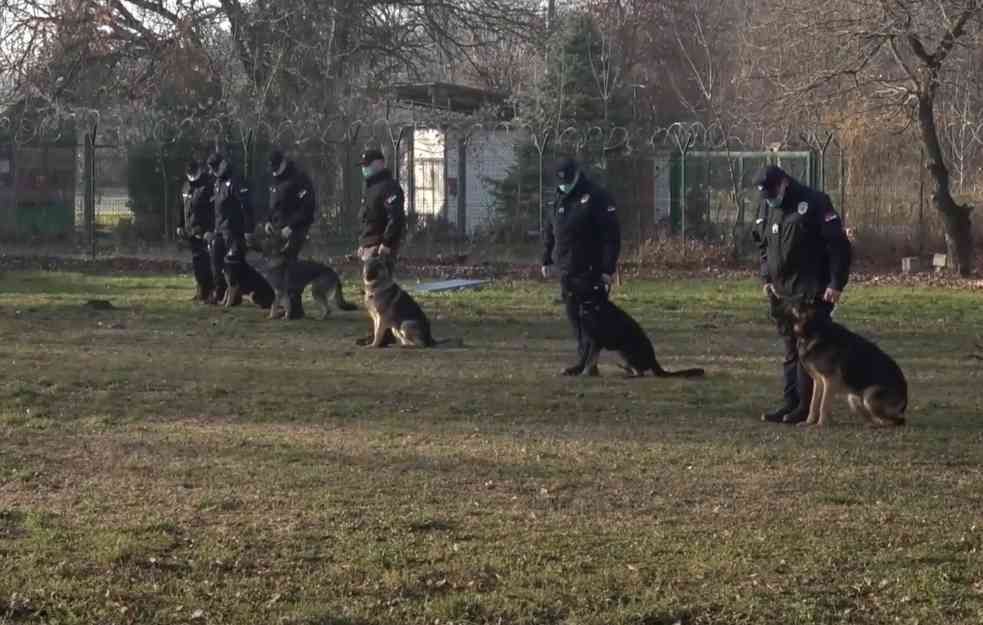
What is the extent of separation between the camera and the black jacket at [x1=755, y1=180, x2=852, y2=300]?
9.91 m

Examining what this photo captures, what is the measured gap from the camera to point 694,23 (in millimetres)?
50031

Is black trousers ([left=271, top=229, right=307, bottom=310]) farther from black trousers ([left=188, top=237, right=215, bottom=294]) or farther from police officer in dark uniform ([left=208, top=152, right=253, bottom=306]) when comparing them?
black trousers ([left=188, top=237, right=215, bottom=294])

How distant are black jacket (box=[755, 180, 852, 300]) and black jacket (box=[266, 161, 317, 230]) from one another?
25.3 feet

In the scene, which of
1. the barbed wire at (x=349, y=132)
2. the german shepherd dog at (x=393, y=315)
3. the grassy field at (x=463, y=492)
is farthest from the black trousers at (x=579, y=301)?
the barbed wire at (x=349, y=132)

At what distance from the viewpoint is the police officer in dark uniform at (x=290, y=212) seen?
1672 centimetres

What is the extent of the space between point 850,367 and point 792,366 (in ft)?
1.91

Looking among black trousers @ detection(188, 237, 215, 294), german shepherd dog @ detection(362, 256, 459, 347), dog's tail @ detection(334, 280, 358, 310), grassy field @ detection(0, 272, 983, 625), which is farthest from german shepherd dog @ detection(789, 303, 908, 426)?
black trousers @ detection(188, 237, 215, 294)

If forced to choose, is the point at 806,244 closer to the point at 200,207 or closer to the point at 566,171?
the point at 566,171

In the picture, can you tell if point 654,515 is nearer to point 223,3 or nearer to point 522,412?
point 522,412

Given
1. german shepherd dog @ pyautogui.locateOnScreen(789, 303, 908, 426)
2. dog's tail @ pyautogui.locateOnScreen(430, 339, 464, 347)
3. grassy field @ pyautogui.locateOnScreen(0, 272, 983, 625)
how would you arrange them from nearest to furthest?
grassy field @ pyautogui.locateOnScreen(0, 272, 983, 625) → german shepherd dog @ pyautogui.locateOnScreen(789, 303, 908, 426) → dog's tail @ pyautogui.locateOnScreen(430, 339, 464, 347)

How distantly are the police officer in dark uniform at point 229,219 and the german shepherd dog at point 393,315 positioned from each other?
10.2 feet

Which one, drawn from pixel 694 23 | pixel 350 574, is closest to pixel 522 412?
pixel 350 574

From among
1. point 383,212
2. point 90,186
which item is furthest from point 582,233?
point 90,186

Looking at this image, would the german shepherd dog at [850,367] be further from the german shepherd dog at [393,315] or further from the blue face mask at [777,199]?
the german shepherd dog at [393,315]
